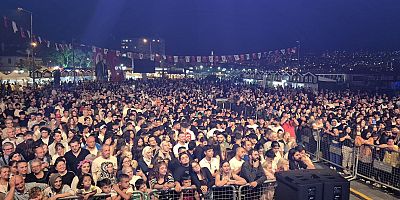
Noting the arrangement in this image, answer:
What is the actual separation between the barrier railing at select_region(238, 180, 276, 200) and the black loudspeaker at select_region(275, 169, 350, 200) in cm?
99

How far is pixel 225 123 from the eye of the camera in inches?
461

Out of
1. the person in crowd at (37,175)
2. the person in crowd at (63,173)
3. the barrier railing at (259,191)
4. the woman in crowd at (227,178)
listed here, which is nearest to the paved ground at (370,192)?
the barrier railing at (259,191)

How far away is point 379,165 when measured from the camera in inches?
369

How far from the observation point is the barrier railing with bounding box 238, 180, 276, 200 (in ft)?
21.4

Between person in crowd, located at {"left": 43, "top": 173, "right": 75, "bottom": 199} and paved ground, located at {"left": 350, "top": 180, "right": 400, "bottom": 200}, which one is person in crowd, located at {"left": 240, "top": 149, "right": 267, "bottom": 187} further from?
paved ground, located at {"left": 350, "top": 180, "right": 400, "bottom": 200}

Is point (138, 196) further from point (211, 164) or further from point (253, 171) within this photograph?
point (253, 171)

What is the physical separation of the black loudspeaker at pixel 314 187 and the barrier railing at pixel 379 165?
4.11m

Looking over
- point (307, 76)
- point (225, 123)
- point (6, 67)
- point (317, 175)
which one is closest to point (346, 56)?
point (307, 76)

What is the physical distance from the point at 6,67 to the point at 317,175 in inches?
→ 3073

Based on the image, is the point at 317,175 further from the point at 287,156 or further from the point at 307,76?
the point at 307,76

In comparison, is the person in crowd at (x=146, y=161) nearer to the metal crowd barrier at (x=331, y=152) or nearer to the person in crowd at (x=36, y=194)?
the person in crowd at (x=36, y=194)

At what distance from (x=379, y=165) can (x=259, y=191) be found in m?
4.35

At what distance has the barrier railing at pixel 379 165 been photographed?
8.85 metres

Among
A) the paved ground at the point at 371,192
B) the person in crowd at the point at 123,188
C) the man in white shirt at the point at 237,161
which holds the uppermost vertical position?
the man in white shirt at the point at 237,161
